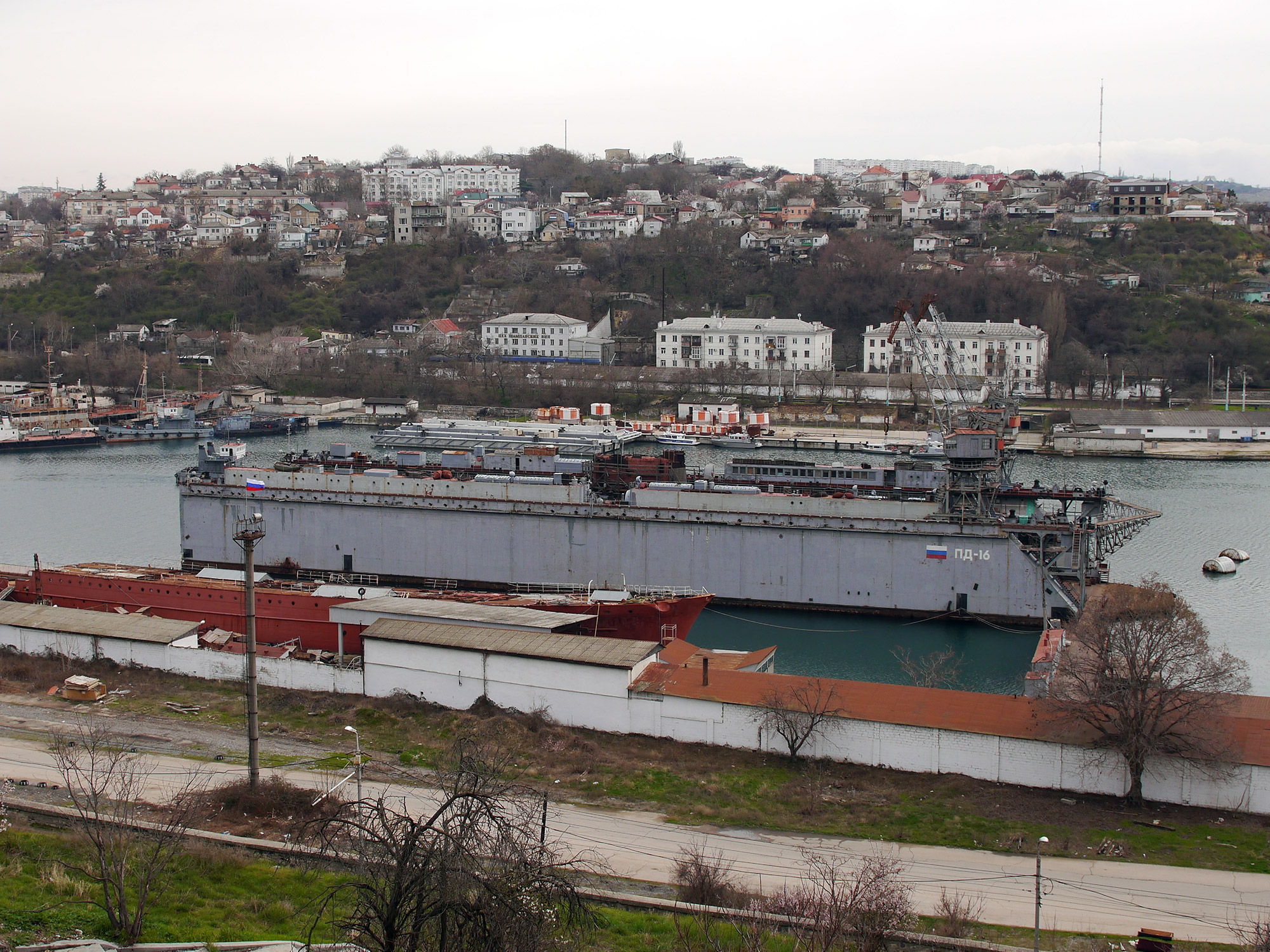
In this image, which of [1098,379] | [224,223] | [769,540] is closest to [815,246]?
[1098,379]

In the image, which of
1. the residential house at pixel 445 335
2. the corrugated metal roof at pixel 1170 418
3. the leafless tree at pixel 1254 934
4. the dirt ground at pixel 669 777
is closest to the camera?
the leafless tree at pixel 1254 934

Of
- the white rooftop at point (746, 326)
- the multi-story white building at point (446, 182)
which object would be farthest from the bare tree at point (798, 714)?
the multi-story white building at point (446, 182)

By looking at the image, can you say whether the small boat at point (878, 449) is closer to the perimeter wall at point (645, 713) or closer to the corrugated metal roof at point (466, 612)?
the corrugated metal roof at point (466, 612)

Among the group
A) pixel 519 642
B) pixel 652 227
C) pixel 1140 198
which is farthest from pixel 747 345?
pixel 519 642

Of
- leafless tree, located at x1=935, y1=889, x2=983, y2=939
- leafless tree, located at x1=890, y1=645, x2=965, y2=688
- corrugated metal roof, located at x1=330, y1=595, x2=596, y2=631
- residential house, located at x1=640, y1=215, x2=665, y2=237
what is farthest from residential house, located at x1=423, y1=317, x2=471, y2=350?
leafless tree, located at x1=935, y1=889, x2=983, y2=939

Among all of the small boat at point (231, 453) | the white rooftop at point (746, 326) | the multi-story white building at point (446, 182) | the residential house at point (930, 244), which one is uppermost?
the multi-story white building at point (446, 182)

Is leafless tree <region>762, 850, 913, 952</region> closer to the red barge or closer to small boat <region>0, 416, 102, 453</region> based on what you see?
the red barge

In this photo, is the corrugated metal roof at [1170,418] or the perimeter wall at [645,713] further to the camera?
the corrugated metal roof at [1170,418]

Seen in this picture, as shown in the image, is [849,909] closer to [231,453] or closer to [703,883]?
[703,883]

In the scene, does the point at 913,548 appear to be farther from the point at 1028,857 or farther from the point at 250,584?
the point at 250,584
